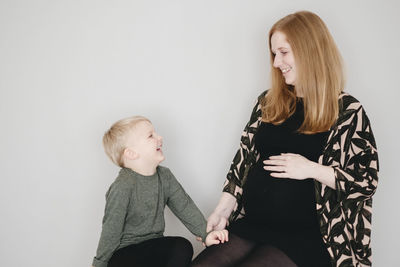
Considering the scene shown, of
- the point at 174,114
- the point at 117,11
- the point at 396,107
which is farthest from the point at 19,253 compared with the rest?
the point at 396,107

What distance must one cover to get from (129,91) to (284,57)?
78cm

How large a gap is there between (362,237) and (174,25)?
1240mm

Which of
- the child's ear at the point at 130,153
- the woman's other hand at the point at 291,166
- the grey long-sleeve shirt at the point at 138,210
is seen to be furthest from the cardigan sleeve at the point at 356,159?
the child's ear at the point at 130,153

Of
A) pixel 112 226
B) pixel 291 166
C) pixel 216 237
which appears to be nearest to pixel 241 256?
pixel 216 237

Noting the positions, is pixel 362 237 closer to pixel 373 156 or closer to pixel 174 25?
pixel 373 156

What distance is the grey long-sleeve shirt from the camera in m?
1.41

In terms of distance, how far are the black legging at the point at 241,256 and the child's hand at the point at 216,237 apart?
23 mm

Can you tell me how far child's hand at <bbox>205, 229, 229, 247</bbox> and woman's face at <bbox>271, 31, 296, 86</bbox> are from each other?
64cm

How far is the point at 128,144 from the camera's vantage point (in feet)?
4.87

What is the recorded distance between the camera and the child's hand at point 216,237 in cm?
144

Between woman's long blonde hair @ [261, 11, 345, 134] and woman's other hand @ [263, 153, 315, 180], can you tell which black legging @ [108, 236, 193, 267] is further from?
woman's long blonde hair @ [261, 11, 345, 134]

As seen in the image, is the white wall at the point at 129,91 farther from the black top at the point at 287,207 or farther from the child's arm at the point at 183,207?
the black top at the point at 287,207

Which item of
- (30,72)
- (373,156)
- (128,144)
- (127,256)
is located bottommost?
(127,256)

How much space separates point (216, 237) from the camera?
1485 mm
